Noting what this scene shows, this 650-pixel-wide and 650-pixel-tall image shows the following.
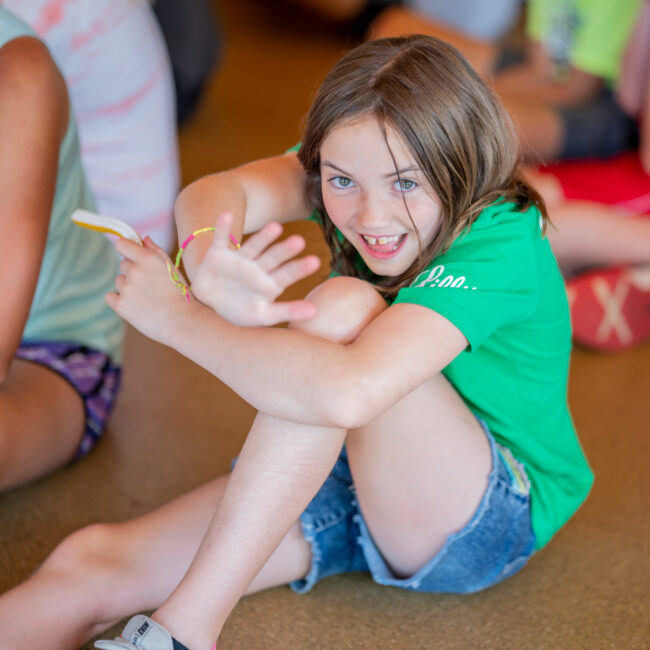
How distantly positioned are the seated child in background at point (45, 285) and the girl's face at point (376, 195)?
16.1 inches

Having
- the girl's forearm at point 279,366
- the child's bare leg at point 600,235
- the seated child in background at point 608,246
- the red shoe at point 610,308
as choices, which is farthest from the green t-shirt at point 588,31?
the girl's forearm at point 279,366

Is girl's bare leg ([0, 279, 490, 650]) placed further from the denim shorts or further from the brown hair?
the brown hair

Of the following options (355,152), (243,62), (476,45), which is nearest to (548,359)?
(355,152)

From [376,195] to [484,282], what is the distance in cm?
15

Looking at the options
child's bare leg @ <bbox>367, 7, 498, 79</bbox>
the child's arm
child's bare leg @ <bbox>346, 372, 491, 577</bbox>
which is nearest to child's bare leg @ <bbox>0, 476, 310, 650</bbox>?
child's bare leg @ <bbox>346, 372, 491, 577</bbox>

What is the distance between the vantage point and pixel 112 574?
3.40ft

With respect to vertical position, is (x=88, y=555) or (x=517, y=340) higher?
(x=517, y=340)

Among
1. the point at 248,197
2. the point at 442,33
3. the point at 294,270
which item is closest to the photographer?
the point at 294,270

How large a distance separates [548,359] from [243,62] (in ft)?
7.88

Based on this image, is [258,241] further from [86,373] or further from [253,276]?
[86,373]

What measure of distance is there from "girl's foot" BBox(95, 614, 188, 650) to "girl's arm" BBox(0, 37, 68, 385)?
42 centimetres

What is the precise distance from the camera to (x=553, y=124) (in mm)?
2113

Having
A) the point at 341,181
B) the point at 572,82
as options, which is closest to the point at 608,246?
the point at 572,82

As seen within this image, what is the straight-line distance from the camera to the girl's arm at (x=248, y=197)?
1063 mm
